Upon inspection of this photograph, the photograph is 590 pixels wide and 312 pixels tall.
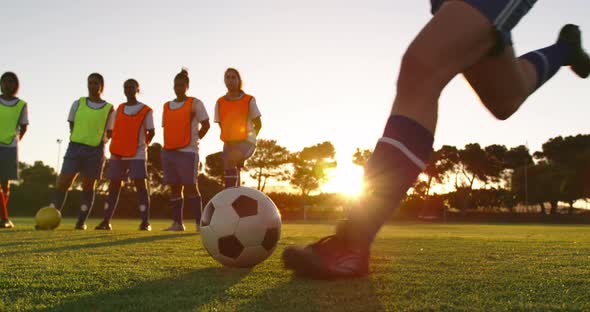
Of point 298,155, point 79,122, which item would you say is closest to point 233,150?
point 79,122

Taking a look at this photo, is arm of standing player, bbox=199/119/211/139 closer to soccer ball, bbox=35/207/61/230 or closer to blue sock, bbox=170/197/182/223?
blue sock, bbox=170/197/182/223

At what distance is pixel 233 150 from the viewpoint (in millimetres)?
7164

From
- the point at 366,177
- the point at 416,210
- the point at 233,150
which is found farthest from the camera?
the point at 416,210

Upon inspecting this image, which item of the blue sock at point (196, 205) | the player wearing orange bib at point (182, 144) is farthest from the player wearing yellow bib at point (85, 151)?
the blue sock at point (196, 205)

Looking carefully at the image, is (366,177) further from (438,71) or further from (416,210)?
(416,210)

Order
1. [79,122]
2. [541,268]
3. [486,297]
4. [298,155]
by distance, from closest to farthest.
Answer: [486,297]
[541,268]
[79,122]
[298,155]

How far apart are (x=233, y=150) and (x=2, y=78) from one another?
4000 millimetres

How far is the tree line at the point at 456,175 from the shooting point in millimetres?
52156

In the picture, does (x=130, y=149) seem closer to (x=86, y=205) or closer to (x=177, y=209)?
(x=86, y=205)

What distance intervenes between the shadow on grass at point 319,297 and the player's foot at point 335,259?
0.16 feet

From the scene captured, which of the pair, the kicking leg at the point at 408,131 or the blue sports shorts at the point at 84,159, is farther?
the blue sports shorts at the point at 84,159

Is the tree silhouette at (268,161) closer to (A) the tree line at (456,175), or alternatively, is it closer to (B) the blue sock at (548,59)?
(A) the tree line at (456,175)

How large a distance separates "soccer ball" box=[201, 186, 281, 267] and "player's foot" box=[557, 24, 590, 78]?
1876 millimetres

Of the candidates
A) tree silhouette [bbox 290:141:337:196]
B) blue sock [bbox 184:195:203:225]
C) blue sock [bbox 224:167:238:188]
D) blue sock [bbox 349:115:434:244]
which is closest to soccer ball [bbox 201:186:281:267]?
blue sock [bbox 349:115:434:244]
